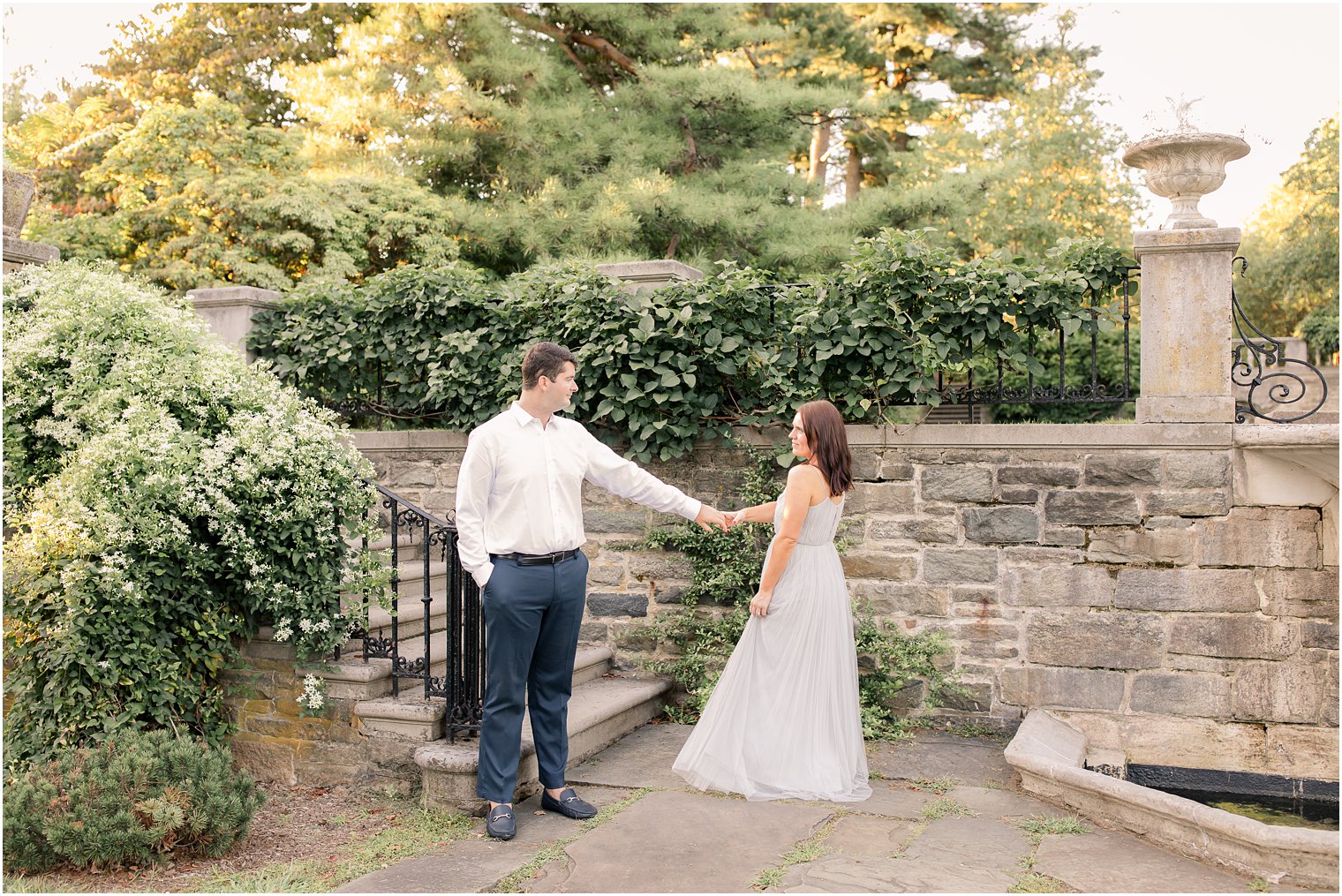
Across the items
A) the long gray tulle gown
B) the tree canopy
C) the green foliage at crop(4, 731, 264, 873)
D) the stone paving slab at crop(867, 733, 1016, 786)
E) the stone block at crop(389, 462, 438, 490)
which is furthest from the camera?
the tree canopy

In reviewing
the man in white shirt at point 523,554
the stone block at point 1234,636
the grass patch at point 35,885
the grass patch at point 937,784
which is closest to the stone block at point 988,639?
the stone block at point 1234,636

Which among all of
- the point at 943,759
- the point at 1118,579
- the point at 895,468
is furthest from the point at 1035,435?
the point at 943,759

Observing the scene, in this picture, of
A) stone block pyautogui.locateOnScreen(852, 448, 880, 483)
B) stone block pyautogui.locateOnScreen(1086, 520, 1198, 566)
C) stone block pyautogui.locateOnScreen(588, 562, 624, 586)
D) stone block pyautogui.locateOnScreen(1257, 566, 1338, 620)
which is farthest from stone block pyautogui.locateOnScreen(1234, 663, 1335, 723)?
stone block pyautogui.locateOnScreen(588, 562, 624, 586)

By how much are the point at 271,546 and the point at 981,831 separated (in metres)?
3.35

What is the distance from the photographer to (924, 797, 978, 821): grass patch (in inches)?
168

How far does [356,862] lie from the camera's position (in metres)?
3.81

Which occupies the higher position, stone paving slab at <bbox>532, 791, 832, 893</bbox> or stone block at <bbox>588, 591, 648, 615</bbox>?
stone block at <bbox>588, 591, 648, 615</bbox>

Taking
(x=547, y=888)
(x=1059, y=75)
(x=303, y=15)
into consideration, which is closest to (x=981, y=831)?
(x=547, y=888)

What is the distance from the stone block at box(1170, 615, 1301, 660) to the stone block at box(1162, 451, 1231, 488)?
698 millimetres

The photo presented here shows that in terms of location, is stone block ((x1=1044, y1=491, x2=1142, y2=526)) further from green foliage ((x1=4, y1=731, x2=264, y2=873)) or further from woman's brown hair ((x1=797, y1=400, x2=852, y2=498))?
green foliage ((x1=4, y1=731, x2=264, y2=873))

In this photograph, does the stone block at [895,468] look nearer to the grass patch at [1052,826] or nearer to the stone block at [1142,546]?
the stone block at [1142,546]

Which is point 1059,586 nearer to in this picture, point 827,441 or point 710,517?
point 827,441

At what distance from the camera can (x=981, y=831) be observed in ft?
13.3

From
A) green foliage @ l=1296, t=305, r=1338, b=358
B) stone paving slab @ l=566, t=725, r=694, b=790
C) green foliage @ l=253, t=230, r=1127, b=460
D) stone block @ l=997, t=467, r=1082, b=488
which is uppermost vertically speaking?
green foliage @ l=1296, t=305, r=1338, b=358
